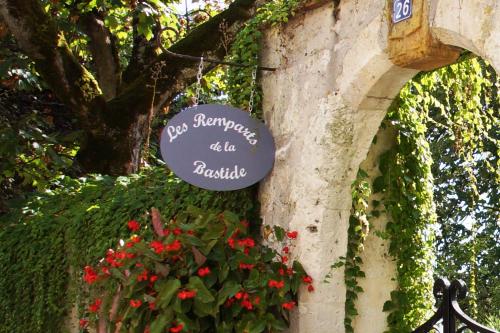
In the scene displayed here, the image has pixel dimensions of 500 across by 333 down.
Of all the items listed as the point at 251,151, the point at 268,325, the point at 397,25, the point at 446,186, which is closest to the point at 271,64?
the point at 251,151

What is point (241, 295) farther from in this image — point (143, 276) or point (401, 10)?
point (401, 10)

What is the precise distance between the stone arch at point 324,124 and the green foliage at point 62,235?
3.07ft

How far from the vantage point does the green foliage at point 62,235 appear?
5199 millimetres

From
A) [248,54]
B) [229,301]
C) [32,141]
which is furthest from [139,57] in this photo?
[229,301]

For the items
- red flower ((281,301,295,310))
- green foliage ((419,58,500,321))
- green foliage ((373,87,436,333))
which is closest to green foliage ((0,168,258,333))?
red flower ((281,301,295,310))

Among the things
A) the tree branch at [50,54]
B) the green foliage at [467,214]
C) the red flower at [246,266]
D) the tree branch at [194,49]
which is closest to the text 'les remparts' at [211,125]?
the red flower at [246,266]

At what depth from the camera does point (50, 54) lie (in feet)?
23.1

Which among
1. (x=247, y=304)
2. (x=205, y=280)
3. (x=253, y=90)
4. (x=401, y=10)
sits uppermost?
(x=401, y=10)

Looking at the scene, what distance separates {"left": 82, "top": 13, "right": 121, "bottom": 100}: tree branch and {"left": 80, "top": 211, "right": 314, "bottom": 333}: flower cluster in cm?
477

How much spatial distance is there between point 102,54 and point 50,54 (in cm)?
170

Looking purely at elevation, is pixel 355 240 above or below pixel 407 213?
below

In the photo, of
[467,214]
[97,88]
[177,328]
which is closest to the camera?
[177,328]

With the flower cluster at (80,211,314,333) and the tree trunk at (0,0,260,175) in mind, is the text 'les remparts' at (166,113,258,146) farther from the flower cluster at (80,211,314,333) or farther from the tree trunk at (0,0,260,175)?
the tree trunk at (0,0,260,175)

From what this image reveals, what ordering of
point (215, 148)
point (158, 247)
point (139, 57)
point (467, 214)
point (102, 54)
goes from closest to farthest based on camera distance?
point (158, 247) < point (215, 148) < point (139, 57) < point (102, 54) < point (467, 214)
